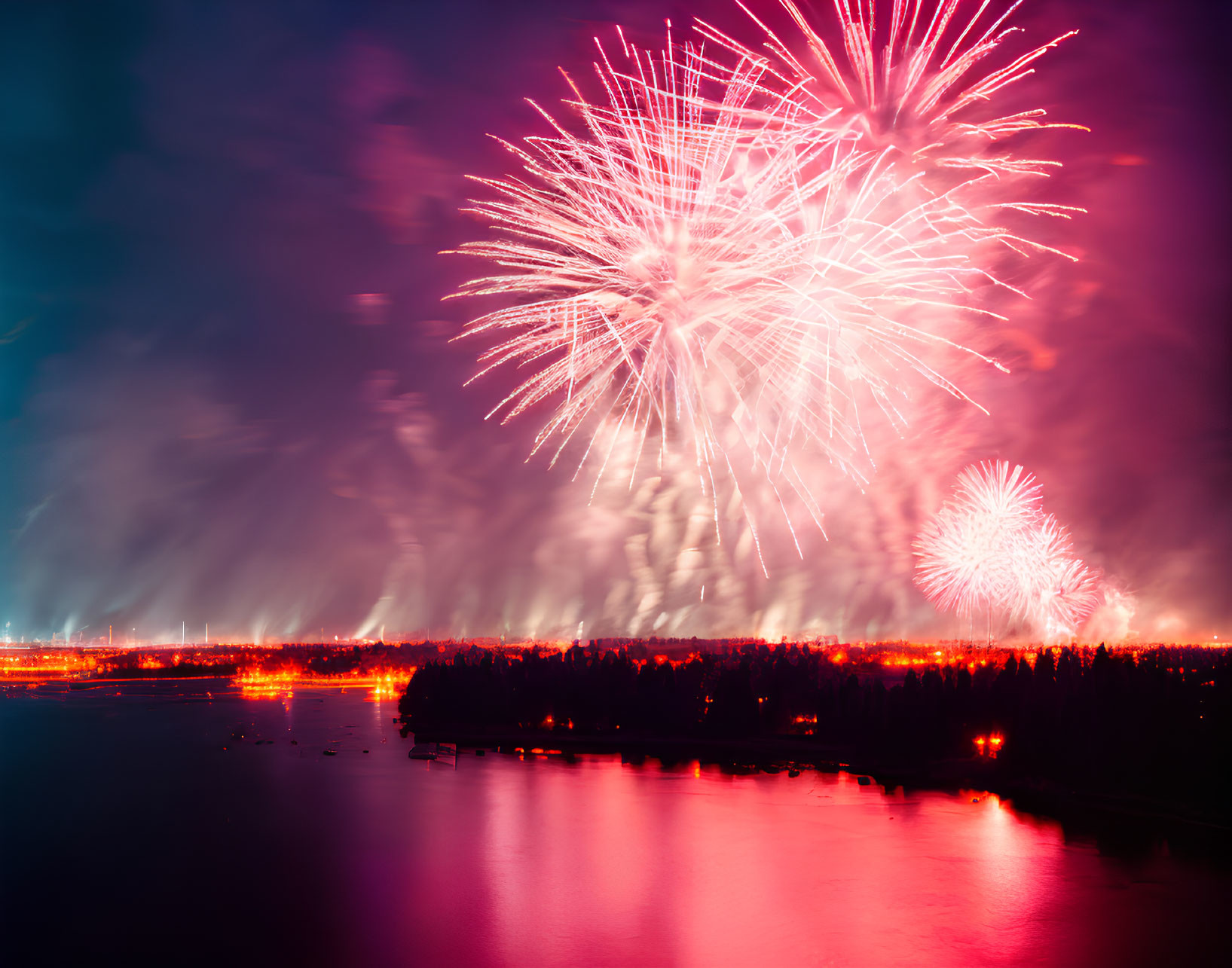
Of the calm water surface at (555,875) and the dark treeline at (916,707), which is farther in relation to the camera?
the dark treeline at (916,707)

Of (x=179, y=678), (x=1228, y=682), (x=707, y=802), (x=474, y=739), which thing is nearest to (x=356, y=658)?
(x=179, y=678)

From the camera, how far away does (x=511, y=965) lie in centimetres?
1962

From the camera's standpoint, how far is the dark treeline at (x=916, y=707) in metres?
38.5

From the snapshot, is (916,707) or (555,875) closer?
(555,875)

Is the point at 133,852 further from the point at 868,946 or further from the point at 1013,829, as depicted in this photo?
the point at 1013,829

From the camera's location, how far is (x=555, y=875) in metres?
27.2

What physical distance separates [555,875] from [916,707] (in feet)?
96.5

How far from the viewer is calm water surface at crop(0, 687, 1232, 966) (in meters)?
20.7

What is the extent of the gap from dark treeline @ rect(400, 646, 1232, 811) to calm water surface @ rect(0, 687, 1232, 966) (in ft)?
16.6

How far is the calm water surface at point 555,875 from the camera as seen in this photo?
814 inches

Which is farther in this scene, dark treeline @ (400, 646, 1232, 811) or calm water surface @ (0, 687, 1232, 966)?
dark treeline @ (400, 646, 1232, 811)

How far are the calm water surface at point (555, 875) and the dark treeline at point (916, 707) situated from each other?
199 inches

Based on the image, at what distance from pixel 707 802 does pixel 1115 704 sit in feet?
58.8

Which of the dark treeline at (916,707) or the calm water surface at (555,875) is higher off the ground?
the dark treeline at (916,707)
